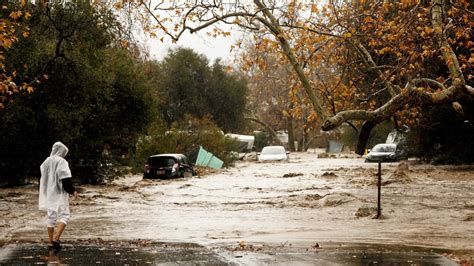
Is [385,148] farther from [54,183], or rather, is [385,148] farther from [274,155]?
[54,183]

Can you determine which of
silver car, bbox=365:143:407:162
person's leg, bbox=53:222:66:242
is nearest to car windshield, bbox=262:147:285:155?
silver car, bbox=365:143:407:162

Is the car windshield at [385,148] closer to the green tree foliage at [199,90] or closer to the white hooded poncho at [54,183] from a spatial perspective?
the green tree foliage at [199,90]

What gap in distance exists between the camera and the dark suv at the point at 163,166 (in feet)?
123

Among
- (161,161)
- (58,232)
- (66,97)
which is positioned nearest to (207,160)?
(161,161)

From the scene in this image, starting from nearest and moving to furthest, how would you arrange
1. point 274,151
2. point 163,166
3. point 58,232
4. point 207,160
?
point 58,232 → point 163,166 → point 207,160 → point 274,151

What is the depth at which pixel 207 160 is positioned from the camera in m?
51.8

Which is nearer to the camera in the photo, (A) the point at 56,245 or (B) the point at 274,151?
(A) the point at 56,245

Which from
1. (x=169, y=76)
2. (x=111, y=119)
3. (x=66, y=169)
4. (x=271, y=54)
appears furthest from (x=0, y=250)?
(x=169, y=76)

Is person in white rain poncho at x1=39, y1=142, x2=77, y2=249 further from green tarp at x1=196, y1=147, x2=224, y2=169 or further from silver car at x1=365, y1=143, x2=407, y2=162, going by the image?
silver car at x1=365, y1=143, x2=407, y2=162

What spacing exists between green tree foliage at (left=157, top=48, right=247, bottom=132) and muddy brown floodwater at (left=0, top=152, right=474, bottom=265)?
1499 inches

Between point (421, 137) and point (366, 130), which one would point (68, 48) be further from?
point (421, 137)

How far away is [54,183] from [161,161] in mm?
24686

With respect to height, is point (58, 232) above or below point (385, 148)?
below

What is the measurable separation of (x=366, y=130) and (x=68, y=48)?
15.6 metres
